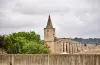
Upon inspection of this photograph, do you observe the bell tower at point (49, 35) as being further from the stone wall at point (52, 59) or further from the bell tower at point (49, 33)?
the stone wall at point (52, 59)

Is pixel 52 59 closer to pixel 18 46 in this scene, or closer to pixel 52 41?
pixel 18 46

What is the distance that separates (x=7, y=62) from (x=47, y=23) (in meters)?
60.0

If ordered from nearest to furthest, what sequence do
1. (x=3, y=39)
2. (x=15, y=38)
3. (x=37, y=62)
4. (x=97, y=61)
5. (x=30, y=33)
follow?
(x=97, y=61) < (x=37, y=62) < (x=3, y=39) < (x=15, y=38) < (x=30, y=33)

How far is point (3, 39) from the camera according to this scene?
45.5 m

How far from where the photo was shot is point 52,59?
1226cm

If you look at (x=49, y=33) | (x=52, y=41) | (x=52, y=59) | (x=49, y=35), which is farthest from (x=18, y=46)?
(x=52, y=59)

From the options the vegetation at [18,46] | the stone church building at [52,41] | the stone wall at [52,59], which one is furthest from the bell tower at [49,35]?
the stone wall at [52,59]

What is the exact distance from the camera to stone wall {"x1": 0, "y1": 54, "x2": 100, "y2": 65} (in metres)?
11.7

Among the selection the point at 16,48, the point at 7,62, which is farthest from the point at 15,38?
the point at 7,62

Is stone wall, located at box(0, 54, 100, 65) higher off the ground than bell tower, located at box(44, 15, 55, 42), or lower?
lower

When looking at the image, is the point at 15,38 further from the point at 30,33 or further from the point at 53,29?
the point at 53,29

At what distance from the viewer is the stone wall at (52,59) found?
11664mm

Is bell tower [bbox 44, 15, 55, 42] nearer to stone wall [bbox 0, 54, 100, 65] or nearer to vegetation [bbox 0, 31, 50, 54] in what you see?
vegetation [bbox 0, 31, 50, 54]

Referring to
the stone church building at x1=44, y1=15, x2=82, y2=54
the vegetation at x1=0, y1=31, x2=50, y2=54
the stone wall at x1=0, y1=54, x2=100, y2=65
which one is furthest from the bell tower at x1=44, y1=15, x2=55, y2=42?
the stone wall at x1=0, y1=54, x2=100, y2=65
